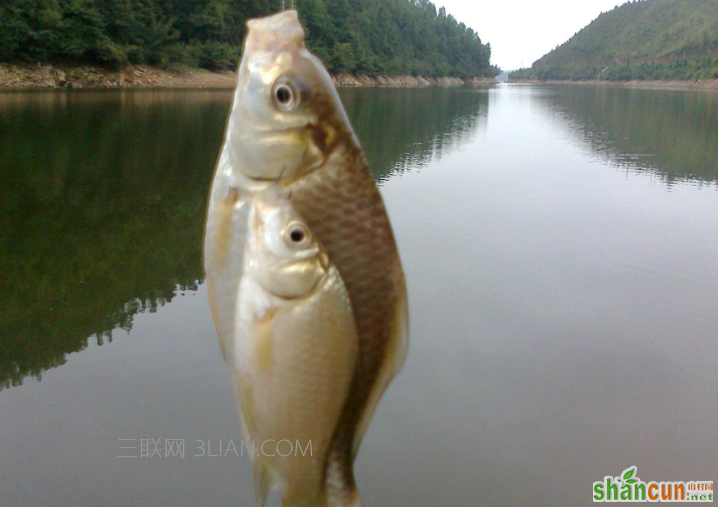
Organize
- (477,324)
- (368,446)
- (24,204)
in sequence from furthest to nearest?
(24,204) < (477,324) < (368,446)

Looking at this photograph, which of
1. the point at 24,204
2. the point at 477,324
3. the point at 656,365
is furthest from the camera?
the point at 24,204

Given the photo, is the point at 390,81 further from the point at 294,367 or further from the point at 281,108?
the point at 294,367

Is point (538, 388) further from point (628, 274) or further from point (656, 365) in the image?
point (628, 274)

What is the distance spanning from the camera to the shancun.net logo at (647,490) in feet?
13.8

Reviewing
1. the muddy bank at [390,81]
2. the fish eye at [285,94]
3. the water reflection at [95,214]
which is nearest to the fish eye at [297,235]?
the fish eye at [285,94]

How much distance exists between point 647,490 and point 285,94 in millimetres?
4406

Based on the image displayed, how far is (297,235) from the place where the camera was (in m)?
1.06

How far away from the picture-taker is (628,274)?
26.5 ft

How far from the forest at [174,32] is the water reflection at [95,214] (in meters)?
3.74

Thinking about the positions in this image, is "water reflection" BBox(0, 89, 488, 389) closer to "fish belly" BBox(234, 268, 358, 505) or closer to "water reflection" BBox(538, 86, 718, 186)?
"fish belly" BBox(234, 268, 358, 505)

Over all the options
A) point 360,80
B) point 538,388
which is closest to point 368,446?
point 538,388

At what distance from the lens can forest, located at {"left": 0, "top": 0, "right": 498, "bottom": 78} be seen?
29891mm

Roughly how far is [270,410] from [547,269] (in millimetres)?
7515

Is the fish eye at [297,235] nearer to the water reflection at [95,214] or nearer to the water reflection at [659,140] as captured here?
the water reflection at [95,214]
